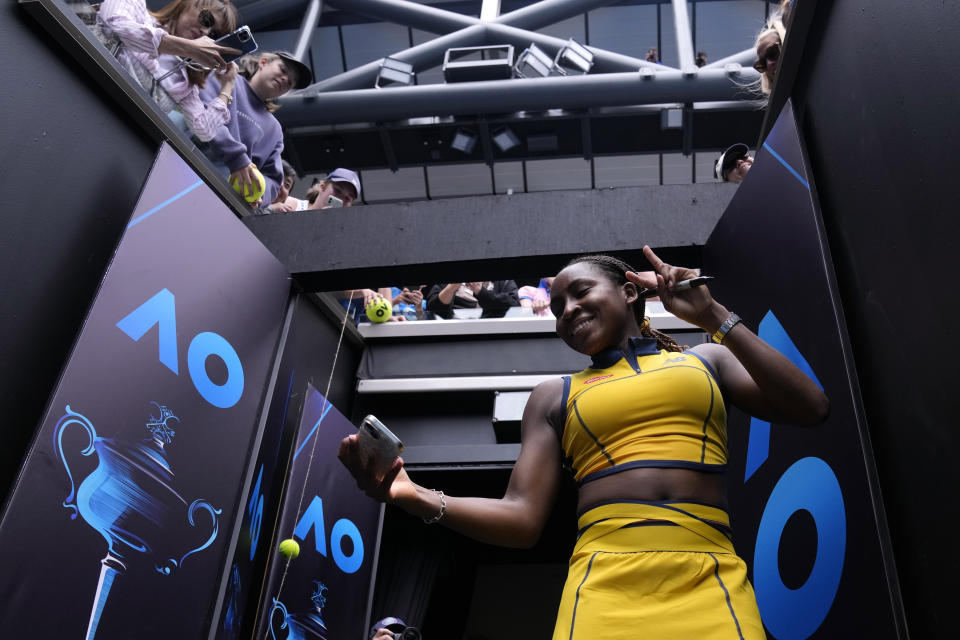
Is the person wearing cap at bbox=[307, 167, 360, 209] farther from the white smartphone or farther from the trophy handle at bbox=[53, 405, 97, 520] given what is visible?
the white smartphone

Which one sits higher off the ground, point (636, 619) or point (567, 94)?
point (567, 94)

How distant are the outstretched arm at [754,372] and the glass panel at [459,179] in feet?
34.8

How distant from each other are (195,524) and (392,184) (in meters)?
10.5

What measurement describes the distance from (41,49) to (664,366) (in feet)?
6.79

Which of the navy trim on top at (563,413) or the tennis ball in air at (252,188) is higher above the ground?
the tennis ball in air at (252,188)

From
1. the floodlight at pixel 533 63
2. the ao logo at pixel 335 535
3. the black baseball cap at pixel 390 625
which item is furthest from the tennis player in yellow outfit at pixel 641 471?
the floodlight at pixel 533 63

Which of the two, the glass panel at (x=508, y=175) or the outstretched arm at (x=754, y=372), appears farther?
the glass panel at (x=508, y=175)

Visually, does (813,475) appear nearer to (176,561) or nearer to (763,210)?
(763,210)

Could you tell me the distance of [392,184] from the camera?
1284 centimetres

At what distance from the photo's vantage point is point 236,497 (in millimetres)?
3004

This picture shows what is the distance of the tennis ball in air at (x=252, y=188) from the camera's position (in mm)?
3676

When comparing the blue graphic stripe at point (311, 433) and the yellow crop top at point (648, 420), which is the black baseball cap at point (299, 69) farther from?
the yellow crop top at point (648, 420)

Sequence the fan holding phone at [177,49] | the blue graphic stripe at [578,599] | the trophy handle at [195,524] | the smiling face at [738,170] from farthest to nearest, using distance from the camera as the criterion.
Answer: the smiling face at [738,170], the fan holding phone at [177,49], the trophy handle at [195,524], the blue graphic stripe at [578,599]

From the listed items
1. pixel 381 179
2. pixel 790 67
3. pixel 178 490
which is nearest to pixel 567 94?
pixel 381 179
